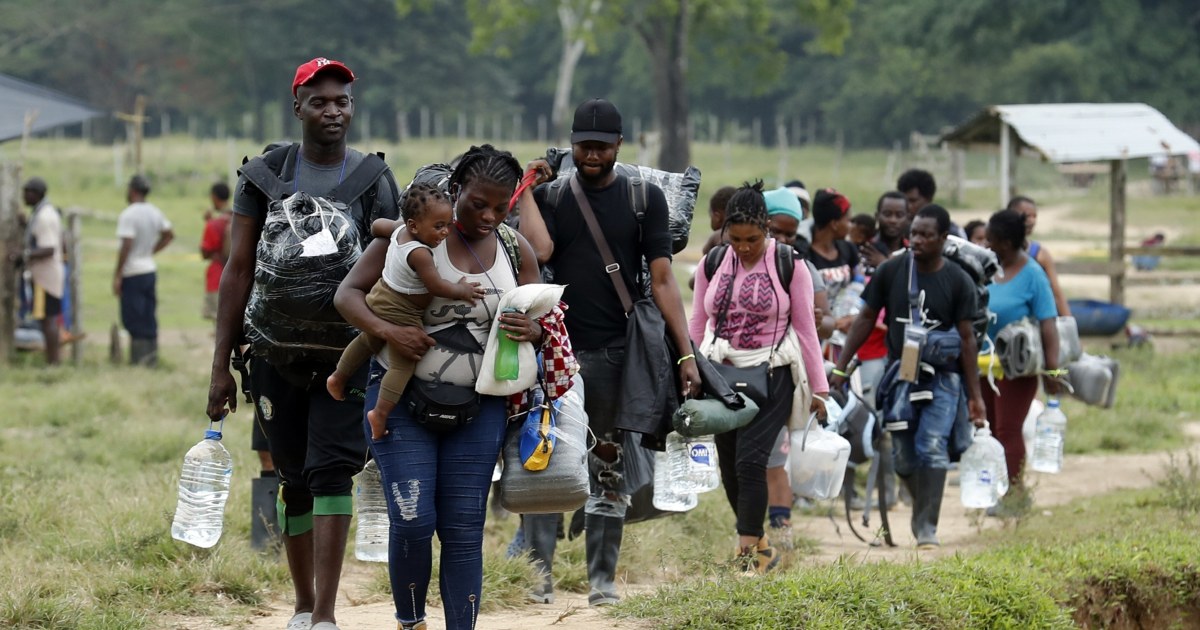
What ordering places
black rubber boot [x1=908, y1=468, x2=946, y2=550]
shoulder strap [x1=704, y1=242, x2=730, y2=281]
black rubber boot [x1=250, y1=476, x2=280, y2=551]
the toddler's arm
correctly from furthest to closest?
black rubber boot [x1=908, y1=468, x2=946, y2=550], black rubber boot [x1=250, y1=476, x2=280, y2=551], shoulder strap [x1=704, y1=242, x2=730, y2=281], the toddler's arm

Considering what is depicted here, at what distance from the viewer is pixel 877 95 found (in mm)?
59500

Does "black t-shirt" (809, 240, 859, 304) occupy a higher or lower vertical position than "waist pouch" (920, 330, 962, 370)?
higher

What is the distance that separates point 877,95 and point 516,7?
23844 mm

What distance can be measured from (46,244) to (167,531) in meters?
8.56

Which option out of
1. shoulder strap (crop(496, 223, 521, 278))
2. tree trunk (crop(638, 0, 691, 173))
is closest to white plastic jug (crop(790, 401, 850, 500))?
shoulder strap (crop(496, 223, 521, 278))

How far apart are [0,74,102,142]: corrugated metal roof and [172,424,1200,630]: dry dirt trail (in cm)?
726

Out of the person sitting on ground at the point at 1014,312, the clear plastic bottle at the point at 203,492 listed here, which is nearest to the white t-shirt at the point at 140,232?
the person sitting on ground at the point at 1014,312

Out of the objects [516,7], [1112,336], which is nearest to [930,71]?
[516,7]

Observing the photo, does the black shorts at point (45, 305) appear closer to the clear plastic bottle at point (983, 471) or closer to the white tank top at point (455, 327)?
the clear plastic bottle at point (983, 471)

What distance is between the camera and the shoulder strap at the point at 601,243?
5.86 meters

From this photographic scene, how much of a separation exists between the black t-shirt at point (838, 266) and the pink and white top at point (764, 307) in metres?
1.94

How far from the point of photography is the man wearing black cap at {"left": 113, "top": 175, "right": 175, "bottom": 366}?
14648mm

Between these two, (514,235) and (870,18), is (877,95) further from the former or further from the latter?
(514,235)

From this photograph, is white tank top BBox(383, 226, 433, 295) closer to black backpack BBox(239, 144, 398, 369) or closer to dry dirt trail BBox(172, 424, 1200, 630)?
black backpack BBox(239, 144, 398, 369)
